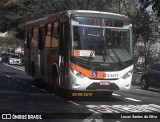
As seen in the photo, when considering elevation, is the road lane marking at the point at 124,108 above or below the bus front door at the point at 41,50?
below

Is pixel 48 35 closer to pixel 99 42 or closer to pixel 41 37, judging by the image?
pixel 41 37

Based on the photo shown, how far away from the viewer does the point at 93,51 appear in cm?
1559

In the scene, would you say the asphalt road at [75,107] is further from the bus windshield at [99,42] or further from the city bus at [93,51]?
the bus windshield at [99,42]

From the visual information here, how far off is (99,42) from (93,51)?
1.40 feet

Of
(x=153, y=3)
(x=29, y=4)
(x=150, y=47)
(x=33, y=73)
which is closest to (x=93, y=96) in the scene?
(x=33, y=73)

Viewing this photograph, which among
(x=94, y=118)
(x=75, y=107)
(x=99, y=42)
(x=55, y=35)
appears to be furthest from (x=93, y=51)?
(x=94, y=118)

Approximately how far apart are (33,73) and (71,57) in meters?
7.52

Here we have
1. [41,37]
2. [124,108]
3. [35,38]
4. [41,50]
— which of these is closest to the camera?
[124,108]

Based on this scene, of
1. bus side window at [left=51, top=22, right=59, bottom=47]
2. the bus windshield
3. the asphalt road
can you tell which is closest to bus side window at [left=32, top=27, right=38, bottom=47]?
bus side window at [left=51, top=22, right=59, bottom=47]

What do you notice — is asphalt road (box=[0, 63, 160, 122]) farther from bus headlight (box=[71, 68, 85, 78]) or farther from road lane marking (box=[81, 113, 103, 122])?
bus headlight (box=[71, 68, 85, 78])

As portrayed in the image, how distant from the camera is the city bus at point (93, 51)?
1542 centimetres

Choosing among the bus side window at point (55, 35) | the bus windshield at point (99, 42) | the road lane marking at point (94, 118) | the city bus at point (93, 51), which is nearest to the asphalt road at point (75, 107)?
the road lane marking at point (94, 118)

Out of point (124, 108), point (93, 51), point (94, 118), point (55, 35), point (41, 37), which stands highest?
point (55, 35)

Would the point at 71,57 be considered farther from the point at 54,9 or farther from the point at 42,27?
the point at 54,9
